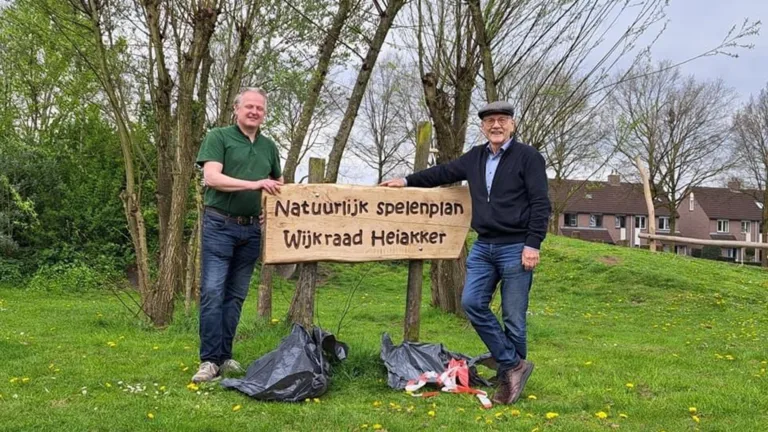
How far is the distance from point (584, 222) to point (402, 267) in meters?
35.9

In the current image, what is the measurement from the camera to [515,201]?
14.6 feet

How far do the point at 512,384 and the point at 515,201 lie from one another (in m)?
1.30

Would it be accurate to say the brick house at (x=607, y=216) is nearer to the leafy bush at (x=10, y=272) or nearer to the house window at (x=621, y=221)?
the house window at (x=621, y=221)

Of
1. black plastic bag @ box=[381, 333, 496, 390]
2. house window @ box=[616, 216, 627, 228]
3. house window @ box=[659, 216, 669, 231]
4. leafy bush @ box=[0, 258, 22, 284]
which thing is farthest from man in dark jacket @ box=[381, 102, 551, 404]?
house window @ box=[659, 216, 669, 231]

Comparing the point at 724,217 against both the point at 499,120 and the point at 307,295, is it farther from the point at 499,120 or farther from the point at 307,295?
the point at 307,295

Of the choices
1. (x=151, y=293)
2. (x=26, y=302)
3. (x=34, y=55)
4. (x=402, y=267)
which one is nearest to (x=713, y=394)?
(x=151, y=293)

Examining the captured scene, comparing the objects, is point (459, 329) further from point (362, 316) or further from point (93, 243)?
point (93, 243)

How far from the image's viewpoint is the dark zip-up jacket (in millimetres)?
4367

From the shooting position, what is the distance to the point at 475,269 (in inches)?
182

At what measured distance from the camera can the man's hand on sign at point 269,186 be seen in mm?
4457

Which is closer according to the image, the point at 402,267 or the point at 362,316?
the point at 362,316

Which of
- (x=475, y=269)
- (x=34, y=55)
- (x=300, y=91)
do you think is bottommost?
(x=475, y=269)

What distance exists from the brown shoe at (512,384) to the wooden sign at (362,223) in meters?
1.10

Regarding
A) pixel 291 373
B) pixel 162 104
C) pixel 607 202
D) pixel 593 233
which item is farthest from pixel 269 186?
pixel 607 202
